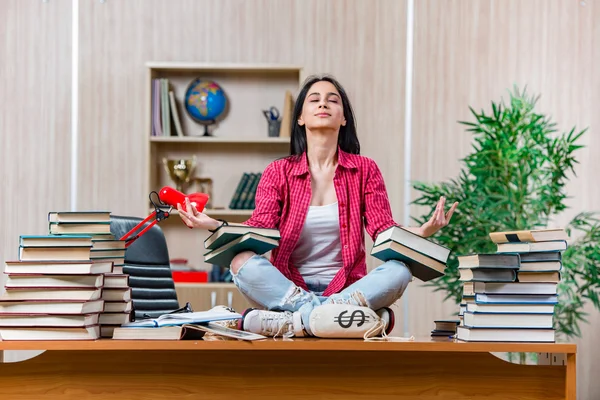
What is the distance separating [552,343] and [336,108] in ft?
3.55

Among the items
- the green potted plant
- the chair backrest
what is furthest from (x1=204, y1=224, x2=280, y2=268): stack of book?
the green potted plant

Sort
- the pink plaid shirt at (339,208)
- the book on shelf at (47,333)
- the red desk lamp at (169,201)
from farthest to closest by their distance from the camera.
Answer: the pink plaid shirt at (339,208), the red desk lamp at (169,201), the book on shelf at (47,333)

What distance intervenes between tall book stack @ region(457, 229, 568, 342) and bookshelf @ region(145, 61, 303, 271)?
117 inches

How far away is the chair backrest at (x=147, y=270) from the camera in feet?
9.16

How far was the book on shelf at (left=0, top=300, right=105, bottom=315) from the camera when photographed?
1776 millimetres

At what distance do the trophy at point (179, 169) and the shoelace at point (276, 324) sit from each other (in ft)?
9.33

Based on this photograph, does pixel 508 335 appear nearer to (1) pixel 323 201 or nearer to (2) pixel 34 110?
(1) pixel 323 201

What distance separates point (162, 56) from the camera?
4.85 meters

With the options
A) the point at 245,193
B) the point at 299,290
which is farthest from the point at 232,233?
the point at 245,193

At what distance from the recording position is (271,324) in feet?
6.37

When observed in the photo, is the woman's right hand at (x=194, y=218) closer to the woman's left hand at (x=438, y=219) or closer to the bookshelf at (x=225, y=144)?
the woman's left hand at (x=438, y=219)

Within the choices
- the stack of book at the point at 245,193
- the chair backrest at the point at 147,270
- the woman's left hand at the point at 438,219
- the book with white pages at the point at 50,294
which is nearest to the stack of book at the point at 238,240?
the book with white pages at the point at 50,294

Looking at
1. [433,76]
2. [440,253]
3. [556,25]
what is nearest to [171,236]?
[433,76]

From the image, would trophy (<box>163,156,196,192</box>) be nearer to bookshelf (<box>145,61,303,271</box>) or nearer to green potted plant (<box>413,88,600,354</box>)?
bookshelf (<box>145,61,303,271</box>)
